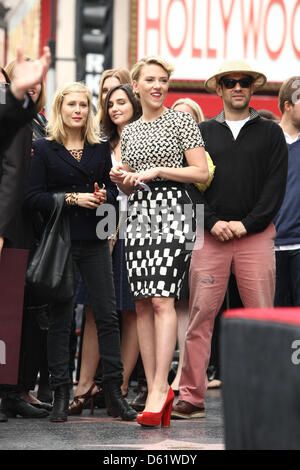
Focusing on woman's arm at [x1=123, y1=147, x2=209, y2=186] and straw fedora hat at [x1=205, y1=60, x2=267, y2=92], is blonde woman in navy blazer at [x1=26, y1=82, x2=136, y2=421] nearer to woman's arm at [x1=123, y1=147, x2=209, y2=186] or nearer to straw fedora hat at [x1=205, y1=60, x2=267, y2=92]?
woman's arm at [x1=123, y1=147, x2=209, y2=186]

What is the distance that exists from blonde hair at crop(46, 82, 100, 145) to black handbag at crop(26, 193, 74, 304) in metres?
0.43

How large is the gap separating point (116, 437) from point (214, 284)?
1.36 m

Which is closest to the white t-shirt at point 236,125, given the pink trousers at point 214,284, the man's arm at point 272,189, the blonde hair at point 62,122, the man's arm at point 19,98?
the man's arm at point 272,189

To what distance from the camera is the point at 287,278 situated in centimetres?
694

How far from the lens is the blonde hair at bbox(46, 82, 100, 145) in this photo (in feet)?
20.5

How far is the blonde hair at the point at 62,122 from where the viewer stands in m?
6.25

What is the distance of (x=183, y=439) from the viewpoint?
5.18m

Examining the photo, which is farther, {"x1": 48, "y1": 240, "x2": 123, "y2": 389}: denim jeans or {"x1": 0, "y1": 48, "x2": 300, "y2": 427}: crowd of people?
{"x1": 48, "y1": 240, "x2": 123, "y2": 389}: denim jeans

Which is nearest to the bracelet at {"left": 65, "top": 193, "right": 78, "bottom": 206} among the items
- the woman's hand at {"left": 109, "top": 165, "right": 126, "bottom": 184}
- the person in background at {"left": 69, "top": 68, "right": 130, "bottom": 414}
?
the woman's hand at {"left": 109, "top": 165, "right": 126, "bottom": 184}

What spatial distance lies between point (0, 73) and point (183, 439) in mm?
2138

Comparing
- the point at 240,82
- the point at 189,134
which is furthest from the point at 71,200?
the point at 240,82

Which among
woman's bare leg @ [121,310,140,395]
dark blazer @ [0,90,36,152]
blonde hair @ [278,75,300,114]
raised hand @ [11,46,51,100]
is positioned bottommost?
woman's bare leg @ [121,310,140,395]

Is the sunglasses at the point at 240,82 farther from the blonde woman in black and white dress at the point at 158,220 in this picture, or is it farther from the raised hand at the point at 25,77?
the raised hand at the point at 25,77
